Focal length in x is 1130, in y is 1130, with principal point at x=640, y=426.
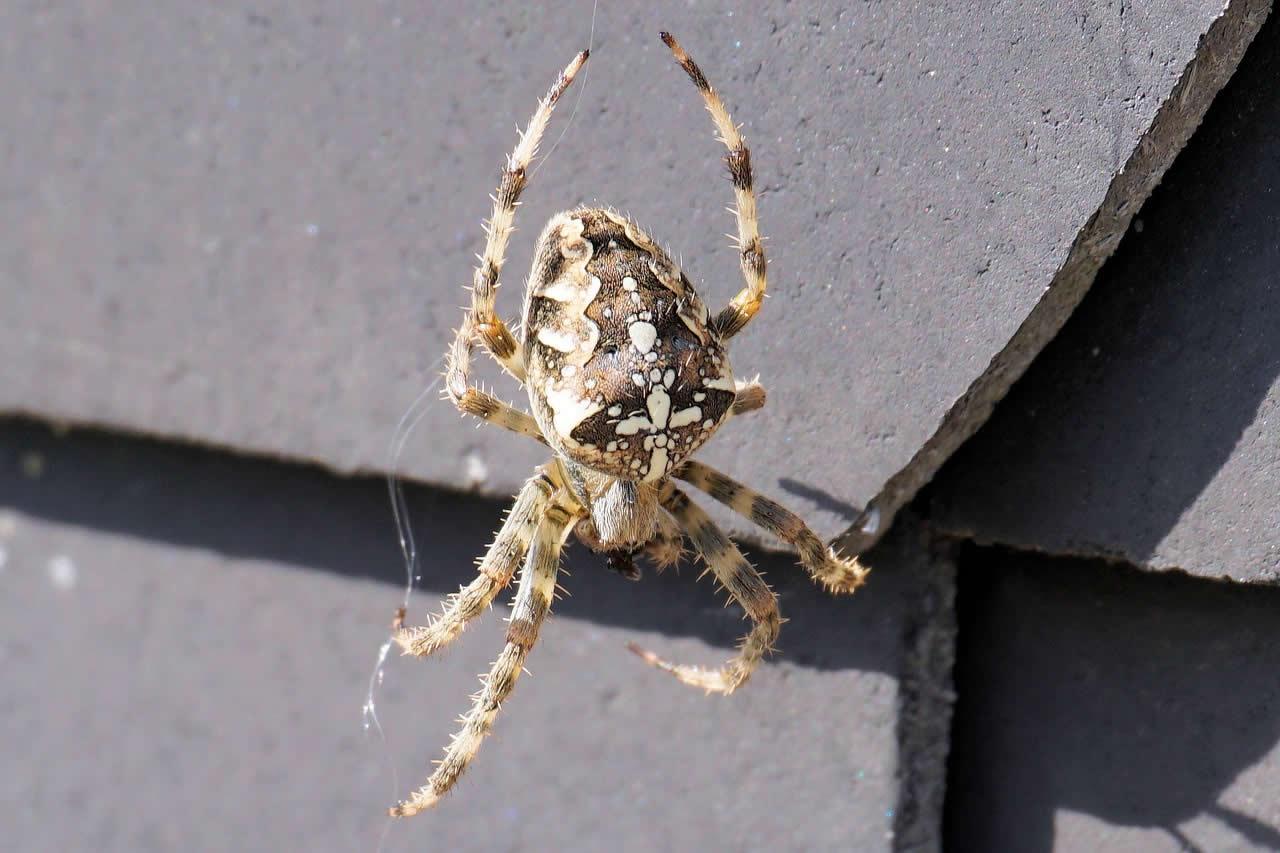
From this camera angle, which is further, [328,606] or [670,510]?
[328,606]

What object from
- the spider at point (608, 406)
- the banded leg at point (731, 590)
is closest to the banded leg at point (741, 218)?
the spider at point (608, 406)

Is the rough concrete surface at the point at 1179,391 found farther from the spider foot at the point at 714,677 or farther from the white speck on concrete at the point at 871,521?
the spider foot at the point at 714,677

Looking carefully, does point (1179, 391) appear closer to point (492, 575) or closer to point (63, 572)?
point (492, 575)

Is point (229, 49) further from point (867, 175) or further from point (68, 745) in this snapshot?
point (68, 745)

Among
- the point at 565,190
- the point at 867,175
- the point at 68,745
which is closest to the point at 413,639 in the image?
the point at 565,190

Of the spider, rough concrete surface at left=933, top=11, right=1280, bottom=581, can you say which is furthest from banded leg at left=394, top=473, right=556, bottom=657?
rough concrete surface at left=933, top=11, right=1280, bottom=581
